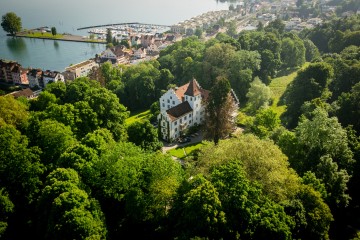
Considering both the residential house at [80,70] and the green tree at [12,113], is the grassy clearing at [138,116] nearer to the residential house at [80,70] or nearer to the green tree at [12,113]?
the green tree at [12,113]

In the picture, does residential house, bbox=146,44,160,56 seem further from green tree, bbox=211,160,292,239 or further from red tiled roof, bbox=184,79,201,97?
green tree, bbox=211,160,292,239

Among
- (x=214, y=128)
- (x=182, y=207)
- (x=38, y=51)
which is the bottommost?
(x=38, y=51)

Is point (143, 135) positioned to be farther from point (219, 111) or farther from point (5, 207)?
point (5, 207)

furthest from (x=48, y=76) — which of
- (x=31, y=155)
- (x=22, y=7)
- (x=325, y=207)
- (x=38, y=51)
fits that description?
(x=22, y=7)

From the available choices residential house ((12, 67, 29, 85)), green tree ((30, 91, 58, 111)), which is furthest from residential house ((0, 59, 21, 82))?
green tree ((30, 91, 58, 111))

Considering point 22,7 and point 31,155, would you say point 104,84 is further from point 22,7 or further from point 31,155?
point 22,7
